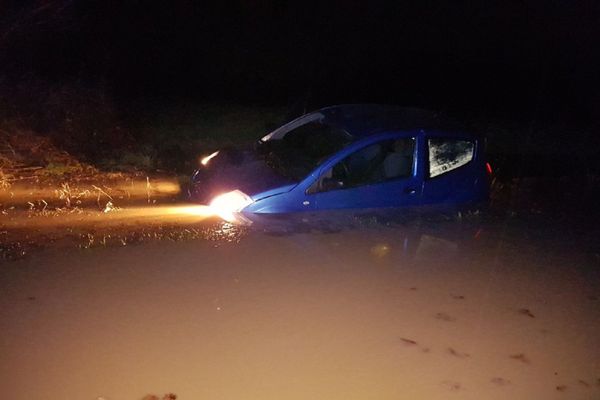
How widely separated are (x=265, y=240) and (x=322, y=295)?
1.27 m

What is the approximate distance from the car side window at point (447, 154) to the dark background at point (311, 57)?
19.1 feet

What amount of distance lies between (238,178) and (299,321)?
2739mm

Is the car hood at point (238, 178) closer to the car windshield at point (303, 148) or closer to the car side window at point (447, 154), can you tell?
the car windshield at point (303, 148)

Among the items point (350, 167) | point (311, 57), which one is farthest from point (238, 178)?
point (311, 57)

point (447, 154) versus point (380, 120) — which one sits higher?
point (380, 120)

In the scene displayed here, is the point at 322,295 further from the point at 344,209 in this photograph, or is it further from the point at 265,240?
the point at 344,209

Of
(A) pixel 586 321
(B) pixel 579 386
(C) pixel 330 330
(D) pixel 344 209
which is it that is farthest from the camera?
(D) pixel 344 209

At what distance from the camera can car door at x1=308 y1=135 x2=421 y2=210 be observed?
7453mm

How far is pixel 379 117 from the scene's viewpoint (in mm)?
8227

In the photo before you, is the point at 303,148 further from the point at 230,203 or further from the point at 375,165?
the point at 230,203

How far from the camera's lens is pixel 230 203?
7223mm

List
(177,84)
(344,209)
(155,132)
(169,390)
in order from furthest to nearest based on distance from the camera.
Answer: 1. (177,84)
2. (155,132)
3. (344,209)
4. (169,390)

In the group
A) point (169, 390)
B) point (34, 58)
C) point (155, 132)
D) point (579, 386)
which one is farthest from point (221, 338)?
point (34, 58)

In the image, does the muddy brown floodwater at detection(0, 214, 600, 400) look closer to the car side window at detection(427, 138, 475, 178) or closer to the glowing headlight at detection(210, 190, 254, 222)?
the glowing headlight at detection(210, 190, 254, 222)
